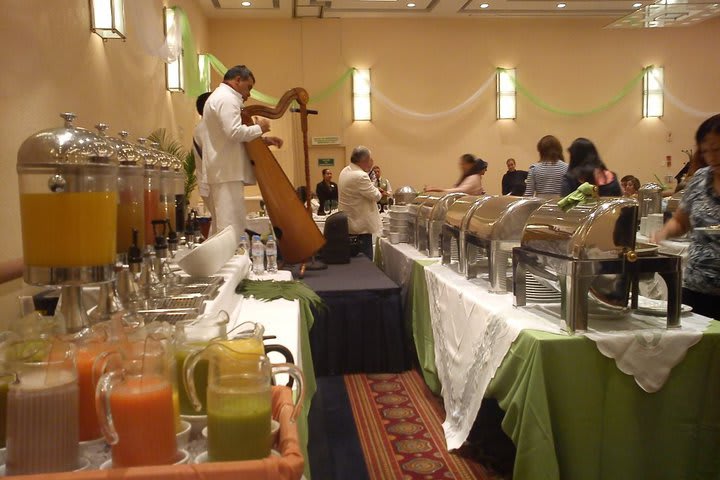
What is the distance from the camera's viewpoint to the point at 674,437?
2.02 m

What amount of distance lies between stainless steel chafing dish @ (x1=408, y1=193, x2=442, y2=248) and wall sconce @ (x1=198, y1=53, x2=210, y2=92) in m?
5.13

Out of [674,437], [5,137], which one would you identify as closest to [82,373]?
[674,437]

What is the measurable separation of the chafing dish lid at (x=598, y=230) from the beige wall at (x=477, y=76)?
9.07m

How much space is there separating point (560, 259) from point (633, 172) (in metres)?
10.6

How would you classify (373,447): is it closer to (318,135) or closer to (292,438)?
(292,438)

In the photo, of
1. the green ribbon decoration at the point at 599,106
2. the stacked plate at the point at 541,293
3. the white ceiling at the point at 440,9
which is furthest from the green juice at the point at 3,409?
the green ribbon decoration at the point at 599,106

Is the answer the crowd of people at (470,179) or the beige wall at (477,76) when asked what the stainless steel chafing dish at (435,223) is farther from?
the beige wall at (477,76)

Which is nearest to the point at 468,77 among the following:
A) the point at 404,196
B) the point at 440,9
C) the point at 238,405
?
the point at 440,9

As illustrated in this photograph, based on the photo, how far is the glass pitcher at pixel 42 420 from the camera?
0.93 m

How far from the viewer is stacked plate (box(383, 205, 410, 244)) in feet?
17.0

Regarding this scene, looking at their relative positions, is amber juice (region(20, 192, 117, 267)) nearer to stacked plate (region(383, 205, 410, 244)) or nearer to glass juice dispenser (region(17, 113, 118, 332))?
glass juice dispenser (region(17, 113, 118, 332))

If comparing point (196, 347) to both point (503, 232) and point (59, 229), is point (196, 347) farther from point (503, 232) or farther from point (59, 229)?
point (503, 232)

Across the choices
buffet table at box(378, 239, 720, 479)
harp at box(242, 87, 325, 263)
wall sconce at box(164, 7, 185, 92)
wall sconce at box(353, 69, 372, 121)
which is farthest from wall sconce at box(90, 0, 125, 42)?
wall sconce at box(353, 69, 372, 121)

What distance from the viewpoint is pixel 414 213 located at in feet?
16.0
